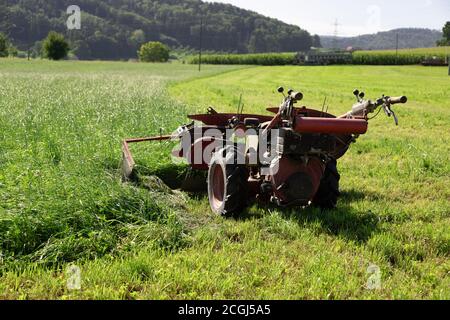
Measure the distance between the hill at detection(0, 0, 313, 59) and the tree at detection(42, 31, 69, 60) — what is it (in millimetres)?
30117

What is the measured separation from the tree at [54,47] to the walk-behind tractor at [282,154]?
96885mm

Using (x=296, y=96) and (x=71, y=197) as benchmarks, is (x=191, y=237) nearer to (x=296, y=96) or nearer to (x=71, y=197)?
(x=71, y=197)

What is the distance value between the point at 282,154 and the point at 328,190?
35.7 inches

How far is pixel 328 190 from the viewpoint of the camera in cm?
564

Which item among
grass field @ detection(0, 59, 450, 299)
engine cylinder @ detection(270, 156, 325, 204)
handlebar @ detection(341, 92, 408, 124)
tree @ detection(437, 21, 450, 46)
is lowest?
grass field @ detection(0, 59, 450, 299)

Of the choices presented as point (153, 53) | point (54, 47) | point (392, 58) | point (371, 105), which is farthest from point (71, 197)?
point (153, 53)

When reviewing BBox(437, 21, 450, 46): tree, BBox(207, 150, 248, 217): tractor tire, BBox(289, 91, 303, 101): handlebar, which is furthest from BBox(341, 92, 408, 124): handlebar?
BBox(437, 21, 450, 46): tree

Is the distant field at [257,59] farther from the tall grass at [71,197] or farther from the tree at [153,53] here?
the tall grass at [71,197]

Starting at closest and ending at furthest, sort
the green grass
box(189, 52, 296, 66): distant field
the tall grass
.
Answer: the tall grass, the green grass, box(189, 52, 296, 66): distant field

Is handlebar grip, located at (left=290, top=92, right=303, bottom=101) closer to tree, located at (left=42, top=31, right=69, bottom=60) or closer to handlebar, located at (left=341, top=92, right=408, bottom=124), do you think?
handlebar, located at (left=341, top=92, right=408, bottom=124)

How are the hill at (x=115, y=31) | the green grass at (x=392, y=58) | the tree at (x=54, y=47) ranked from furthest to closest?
the hill at (x=115, y=31) → the tree at (x=54, y=47) → the green grass at (x=392, y=58)

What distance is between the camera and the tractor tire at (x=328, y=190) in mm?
5645

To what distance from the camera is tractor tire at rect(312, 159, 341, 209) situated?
564 centimetres

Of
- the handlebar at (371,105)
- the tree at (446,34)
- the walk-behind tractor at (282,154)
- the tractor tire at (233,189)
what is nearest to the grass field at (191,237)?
the tractor tire at (233,189)
